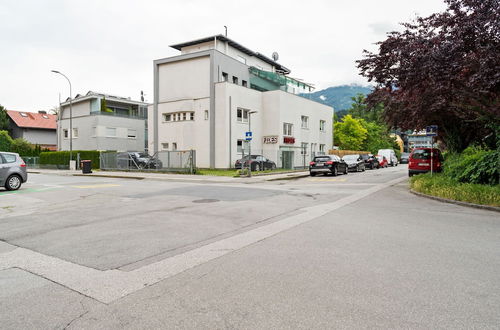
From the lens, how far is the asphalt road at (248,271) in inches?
114

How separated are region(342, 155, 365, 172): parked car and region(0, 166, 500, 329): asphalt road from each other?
2043cm

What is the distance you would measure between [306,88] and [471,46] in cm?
3572

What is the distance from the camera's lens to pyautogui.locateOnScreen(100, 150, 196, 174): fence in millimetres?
24656

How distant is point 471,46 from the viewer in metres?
10.7

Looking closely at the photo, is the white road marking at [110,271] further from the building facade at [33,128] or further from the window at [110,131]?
the building facade at [33,128]

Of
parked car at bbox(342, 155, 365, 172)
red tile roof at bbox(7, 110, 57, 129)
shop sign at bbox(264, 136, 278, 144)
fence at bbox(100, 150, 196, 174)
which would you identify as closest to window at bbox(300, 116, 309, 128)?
shop sign at bbox(264, 136, 278, 144)

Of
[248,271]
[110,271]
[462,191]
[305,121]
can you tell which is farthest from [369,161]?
[110,271]

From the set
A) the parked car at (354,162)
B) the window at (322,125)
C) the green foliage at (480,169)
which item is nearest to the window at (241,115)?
the parked car at (354,162)

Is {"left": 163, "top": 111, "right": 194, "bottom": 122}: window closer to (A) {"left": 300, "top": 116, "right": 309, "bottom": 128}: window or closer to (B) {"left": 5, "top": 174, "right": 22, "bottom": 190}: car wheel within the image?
(A) {"left": 300, "top": 116, "right": 309, "bottom": 128}: window

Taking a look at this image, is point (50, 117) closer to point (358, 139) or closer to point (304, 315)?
point (358, 139)

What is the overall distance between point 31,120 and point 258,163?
4895 centimetres

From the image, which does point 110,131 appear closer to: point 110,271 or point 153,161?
point 153,161

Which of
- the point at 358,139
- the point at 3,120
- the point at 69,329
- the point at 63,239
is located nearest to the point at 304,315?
the point at 69,329

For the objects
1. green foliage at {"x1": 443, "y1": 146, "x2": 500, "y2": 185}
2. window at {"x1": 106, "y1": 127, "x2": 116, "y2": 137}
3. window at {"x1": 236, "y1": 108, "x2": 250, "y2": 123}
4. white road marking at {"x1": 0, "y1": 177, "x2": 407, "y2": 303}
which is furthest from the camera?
window at {"x1": 106, "y1": 127, "x2": 116, "y2": 137}
